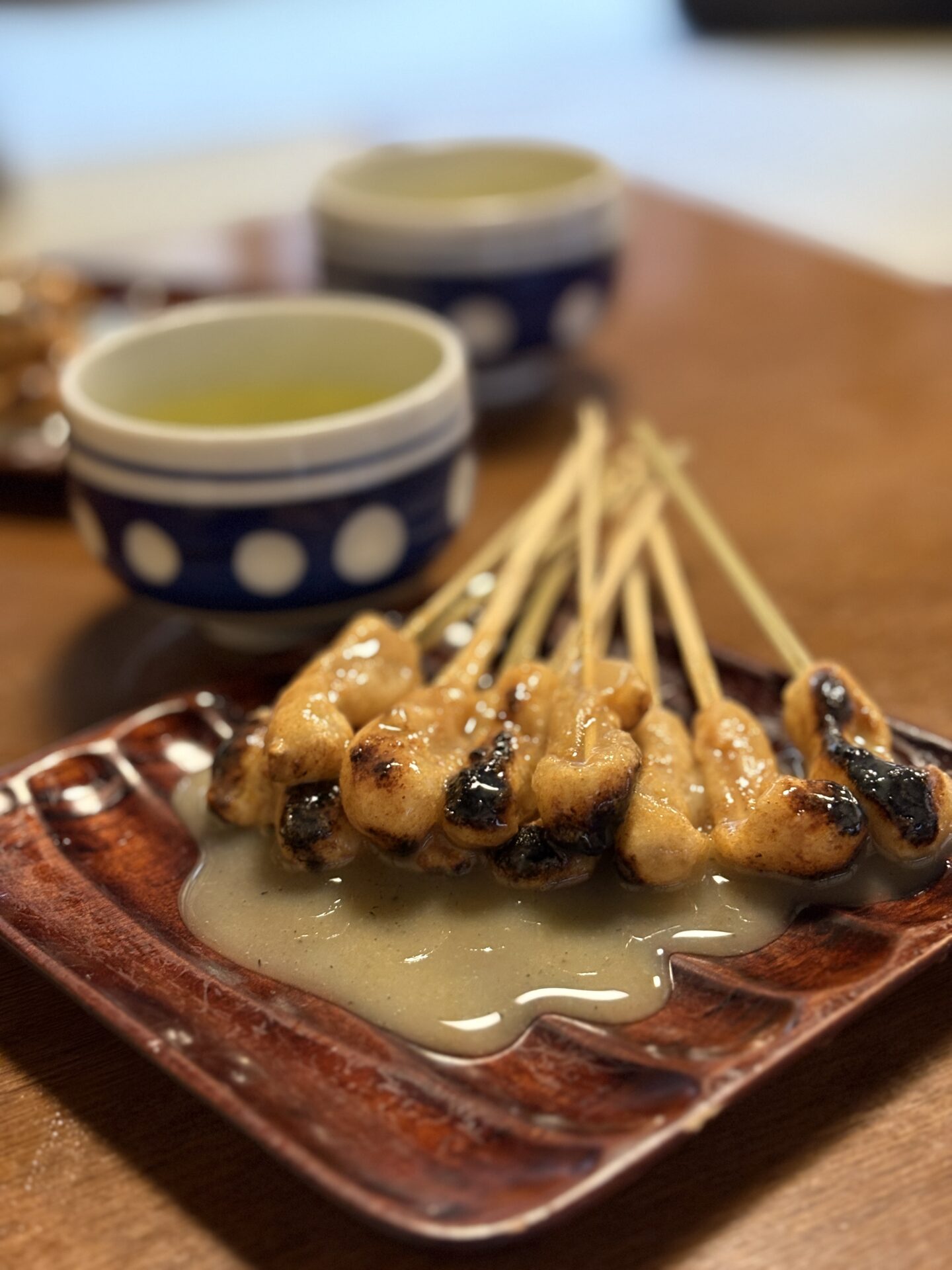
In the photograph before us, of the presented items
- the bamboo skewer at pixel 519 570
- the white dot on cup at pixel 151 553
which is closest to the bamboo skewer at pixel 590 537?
the bamboo skewer at pixel 519 570

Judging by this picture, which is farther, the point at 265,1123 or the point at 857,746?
the point at 857,746

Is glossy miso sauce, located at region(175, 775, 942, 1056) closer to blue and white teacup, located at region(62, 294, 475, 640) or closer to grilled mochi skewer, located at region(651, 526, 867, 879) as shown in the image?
grilled mochi skewer, located at region(651, 526, 867, 879)

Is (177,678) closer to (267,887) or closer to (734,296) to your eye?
(267,887)

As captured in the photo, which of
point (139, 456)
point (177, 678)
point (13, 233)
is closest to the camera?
point (139, 456)

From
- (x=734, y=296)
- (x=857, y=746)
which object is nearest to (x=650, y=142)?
(x=734, y=296)

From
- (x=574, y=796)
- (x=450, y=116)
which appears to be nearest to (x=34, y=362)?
(x=574, y=796)

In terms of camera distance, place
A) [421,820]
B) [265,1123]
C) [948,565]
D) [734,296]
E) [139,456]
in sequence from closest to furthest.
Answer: [265,1123] < [421,820] < [139,456] < [948,565] < [734,296]

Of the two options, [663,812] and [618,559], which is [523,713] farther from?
[618,559]
